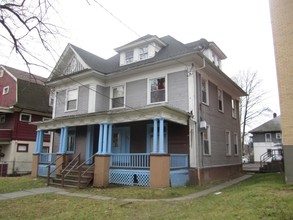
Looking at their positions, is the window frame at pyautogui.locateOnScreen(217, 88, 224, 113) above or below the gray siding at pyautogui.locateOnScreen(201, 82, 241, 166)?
above

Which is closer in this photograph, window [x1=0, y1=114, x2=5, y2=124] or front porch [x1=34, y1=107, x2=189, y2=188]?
front porch [x1=34, y1=107, x2=189, y2=188]

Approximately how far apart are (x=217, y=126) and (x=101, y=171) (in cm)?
821

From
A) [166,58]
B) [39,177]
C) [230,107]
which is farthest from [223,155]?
[39,177]

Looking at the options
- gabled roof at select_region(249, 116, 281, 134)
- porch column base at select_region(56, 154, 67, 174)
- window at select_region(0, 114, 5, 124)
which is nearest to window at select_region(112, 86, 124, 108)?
porch column base at select_region(56, 154, 67, 174)

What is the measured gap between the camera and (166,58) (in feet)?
47.6

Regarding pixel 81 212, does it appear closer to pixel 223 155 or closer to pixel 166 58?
pixel 166 58

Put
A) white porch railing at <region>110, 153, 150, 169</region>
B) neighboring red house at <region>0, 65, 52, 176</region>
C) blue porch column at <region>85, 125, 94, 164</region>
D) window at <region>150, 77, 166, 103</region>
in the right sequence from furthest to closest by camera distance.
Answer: neighboring red house at <region>0, 65, 52, 176</region> < blue porch column at <region>85, 125, 94, 164</region> < window at <region>150, 77, 166, 103</region> < white porch railing at <region>110, 153, 150, 169</region>

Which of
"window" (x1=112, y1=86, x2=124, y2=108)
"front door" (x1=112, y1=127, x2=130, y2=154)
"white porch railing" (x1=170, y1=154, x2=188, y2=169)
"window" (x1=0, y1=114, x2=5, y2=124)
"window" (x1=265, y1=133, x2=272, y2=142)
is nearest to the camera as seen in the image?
"white porch railing" (x1=170, y1=154, x2=188, y2=169)

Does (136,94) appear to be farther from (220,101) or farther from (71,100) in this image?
(220,101)

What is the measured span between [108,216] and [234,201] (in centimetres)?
382

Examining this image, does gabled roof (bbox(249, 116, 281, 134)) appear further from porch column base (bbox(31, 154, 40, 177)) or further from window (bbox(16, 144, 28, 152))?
porch column base (bbox(31, 154, 40, 177))

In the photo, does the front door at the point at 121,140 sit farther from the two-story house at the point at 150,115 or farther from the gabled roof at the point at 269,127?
the gabled roof at the point at 269,127

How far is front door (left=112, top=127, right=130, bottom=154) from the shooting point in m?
16.2

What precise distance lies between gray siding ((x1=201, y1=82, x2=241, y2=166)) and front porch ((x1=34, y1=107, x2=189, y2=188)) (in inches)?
77.3
